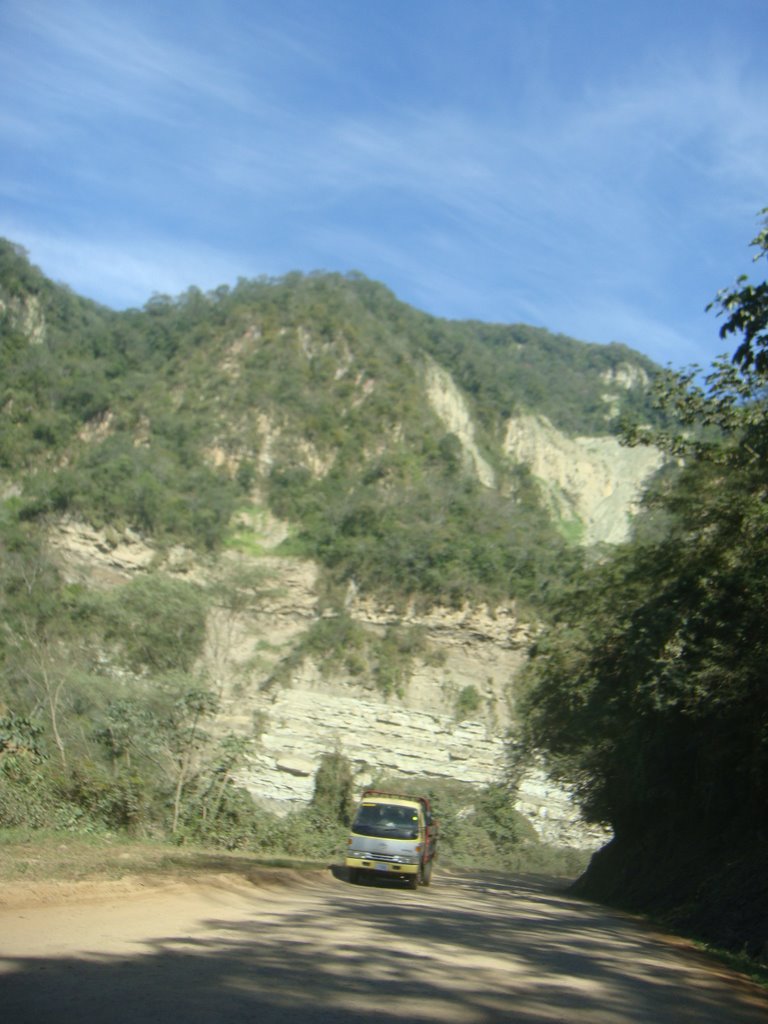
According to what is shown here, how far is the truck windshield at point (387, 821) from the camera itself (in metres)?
18.4

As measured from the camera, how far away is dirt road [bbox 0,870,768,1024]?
5.96 m

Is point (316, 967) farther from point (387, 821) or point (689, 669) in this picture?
point (387, 821)

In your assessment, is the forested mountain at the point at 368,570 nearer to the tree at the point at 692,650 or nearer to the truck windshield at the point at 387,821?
the tree at the point at 692,650

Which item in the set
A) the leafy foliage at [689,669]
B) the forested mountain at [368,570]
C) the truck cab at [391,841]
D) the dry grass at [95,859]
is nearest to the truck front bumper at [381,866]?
the truck cab at [391,841]

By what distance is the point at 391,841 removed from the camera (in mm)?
18047

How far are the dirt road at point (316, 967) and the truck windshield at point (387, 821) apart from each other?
5649 mm

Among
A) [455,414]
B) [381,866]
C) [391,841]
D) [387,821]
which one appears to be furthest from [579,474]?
[381,866]

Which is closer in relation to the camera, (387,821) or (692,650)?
(692,650)

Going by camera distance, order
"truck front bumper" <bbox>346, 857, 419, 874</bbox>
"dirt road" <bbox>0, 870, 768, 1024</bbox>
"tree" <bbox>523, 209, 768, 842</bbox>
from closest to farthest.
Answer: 1. "dirt road" <bbox>0, 870, 768, 1024</bbox>
2. "tree" <bbox>523, 209, 768, 842</bbox>
3. "truck front bumper" <bbox>346, 857, 419, 874</bbox>

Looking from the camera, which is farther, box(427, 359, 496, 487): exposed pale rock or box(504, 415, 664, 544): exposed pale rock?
box(504, 415, 664, 544): exposed pale rock

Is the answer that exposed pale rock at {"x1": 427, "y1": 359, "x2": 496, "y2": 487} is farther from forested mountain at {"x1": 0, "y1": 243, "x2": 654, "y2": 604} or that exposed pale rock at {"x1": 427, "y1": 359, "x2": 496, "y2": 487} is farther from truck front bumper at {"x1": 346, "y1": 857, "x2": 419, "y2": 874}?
truck front bumper at {"x1": 346, "y1": 857, "x2": 419, "y2": 874}

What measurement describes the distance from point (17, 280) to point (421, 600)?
45568mm

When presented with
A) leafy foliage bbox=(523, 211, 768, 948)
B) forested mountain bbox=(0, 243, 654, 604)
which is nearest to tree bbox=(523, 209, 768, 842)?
leafy foliage bbox=(523, 211, 768, 948)

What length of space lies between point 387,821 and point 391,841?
0.71m
